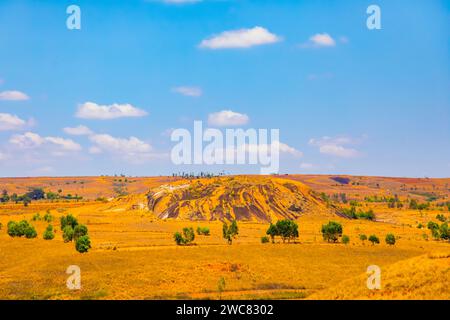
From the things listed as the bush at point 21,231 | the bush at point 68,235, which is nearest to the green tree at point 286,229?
the bush at point 68,235

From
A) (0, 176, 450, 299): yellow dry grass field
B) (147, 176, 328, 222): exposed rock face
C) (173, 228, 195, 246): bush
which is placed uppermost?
(147, 176, 328, 222): exposed rock face

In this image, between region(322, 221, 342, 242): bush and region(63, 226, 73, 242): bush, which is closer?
region(63, 226, 73, 242): bush

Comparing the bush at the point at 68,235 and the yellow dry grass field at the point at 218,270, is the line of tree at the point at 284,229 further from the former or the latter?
the bush at the point at 68,235

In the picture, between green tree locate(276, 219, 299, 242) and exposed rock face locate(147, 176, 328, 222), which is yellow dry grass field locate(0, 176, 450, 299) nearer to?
green tree locate(276, 219, 299, 242)

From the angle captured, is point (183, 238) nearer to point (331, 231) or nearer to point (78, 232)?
point (78, 232)

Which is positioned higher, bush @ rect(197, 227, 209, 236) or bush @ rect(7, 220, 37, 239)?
bush @ rect(7, 220, 37, 239)

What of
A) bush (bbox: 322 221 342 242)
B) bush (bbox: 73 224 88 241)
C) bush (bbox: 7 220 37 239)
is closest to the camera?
bush (bbox: 73 224 88 241)

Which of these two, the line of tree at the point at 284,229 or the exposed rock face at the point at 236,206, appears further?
the exposed rock face at the point at 236,206

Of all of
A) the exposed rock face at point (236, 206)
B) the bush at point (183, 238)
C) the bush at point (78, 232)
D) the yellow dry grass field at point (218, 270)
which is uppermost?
the exposed rock face at point (236, 206)

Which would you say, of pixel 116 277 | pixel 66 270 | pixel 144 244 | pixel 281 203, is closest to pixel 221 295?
pixel 116 277

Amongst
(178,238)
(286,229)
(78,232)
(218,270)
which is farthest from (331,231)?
(78,232)

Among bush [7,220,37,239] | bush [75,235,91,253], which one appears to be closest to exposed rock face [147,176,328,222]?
bush [7,220,37,239]

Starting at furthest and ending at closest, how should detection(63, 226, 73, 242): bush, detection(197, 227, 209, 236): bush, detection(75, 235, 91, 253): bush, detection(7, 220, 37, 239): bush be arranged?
detection(197, 227, 209, 236): bush → detection(7, 220, 37, 239): bush → detection(63, 226, 73, 242): bush → detection(75, 235, 91, 253): bush
